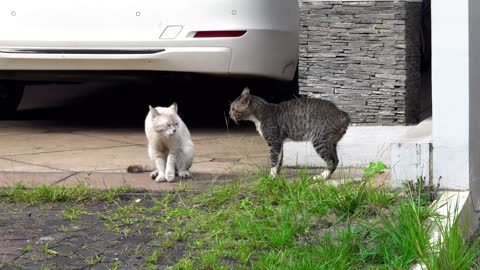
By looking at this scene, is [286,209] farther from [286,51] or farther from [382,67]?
[286,51]

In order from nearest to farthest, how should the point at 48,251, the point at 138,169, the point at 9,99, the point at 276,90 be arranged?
the point at 48,251 → the point at 138,169 → the point at 9,99 → the point at 276,90

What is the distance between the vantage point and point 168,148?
20.1 ft

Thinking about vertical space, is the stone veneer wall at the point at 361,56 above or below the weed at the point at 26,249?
above

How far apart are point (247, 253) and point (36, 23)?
Answer: 367 centimetres

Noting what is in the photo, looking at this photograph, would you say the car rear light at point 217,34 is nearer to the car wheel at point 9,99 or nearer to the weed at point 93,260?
the car wheel at point 9,99

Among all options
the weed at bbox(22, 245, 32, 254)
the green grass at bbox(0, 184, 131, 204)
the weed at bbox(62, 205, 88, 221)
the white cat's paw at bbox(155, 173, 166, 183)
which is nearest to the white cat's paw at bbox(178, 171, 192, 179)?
the white cat's paw at bbox(155, 173, 166, 183)

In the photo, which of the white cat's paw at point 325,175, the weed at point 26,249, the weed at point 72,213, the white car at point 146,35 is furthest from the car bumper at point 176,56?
the weed at point 26,249

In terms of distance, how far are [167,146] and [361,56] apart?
139 cm

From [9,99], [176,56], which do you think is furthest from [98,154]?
[9,99]

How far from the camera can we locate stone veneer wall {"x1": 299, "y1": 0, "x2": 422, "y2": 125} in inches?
254

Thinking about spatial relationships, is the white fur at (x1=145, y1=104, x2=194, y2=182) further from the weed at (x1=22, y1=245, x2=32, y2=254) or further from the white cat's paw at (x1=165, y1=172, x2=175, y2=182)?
the weed at (x1=22, y1=245, x2=32, y2=254)

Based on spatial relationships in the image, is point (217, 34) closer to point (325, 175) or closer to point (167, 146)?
point (167, 146)

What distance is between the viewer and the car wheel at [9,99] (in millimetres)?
8602

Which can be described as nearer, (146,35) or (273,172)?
(273,172)
